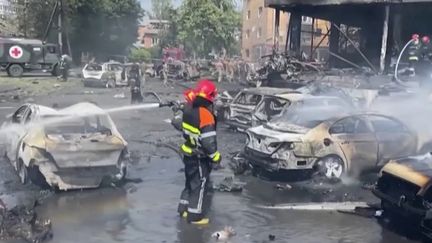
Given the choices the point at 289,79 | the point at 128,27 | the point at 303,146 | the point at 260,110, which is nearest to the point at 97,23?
the point at 128,27

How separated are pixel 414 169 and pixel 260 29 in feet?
190

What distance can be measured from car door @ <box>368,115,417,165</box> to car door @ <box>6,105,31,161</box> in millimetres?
6582

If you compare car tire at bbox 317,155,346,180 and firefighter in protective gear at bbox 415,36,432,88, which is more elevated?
firefighter in protective gear at bbox 415,36,432,88

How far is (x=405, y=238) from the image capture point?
25.8ft

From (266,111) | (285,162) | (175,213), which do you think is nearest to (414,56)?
(266,111)

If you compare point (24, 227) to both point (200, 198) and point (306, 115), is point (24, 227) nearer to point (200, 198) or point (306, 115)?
point (200, 198)

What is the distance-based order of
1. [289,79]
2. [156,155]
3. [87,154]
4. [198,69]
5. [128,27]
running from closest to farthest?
[87,154]
[156,155]
[289,79]
[198,69]
[128,27]

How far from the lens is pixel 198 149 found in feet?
26.3

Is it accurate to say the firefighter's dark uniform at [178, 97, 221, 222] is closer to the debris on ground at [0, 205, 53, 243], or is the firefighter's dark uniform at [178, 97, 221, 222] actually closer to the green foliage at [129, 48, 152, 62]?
the debris on ground at [0, 205, 53, 243]

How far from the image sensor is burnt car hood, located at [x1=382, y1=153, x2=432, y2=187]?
7.43m

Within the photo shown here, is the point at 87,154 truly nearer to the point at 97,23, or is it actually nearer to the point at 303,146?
the point at 303,146

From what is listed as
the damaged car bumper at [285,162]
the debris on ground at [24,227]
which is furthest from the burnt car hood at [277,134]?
the debris on ground at [24,227]

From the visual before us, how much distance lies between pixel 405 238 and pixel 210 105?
10.6 ft

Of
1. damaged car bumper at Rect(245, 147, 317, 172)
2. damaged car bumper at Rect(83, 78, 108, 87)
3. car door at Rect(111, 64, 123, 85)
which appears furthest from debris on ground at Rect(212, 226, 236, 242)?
car door at Rect(111, 64, 123, 85)
